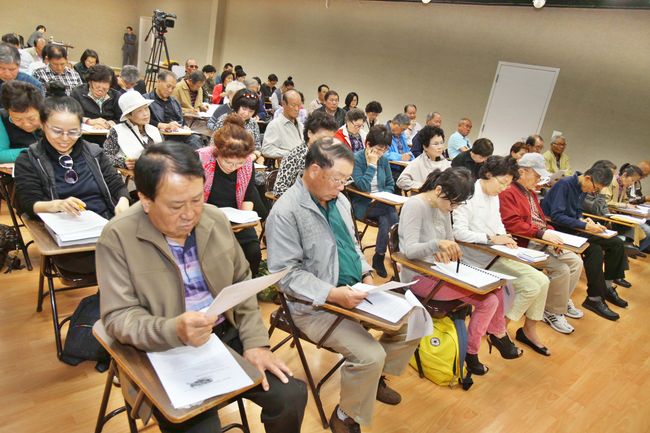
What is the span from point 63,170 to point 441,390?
2.51 metres

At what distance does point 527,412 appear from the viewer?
2436 mm

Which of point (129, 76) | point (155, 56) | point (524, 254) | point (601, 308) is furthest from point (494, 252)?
point (155, 56)

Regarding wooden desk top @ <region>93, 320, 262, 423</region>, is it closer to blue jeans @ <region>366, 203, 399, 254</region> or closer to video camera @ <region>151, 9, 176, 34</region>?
blue jeans @ <region>366, 203, 399, 254</region>

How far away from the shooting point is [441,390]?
8.05ft

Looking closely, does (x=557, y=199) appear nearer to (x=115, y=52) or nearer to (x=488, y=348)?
(x=488, y=348)

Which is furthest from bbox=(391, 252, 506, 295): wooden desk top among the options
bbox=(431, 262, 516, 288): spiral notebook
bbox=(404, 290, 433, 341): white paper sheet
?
bbox=(404, 290, 433, 341): white paper sheet

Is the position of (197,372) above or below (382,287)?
below

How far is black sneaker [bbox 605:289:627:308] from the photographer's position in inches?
166

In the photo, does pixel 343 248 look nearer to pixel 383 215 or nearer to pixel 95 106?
pixel 383 215

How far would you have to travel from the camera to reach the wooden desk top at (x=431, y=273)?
2.12 m

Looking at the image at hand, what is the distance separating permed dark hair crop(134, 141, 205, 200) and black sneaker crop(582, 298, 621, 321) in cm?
418

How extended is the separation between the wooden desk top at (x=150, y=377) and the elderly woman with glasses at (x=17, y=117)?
72.7 inches

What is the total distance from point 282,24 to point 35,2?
8.55m

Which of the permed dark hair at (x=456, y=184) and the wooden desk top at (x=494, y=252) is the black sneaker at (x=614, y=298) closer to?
the wooden desk top at (x=494, y=252)
